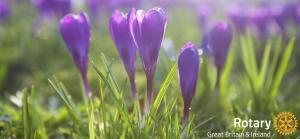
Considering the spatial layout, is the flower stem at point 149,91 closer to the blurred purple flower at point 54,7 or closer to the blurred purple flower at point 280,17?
the blurred purple flower at point 54,7

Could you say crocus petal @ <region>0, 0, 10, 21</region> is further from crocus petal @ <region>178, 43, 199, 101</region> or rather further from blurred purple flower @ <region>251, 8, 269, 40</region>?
crocus petal @ <region>178, 43, 199, 101</region>

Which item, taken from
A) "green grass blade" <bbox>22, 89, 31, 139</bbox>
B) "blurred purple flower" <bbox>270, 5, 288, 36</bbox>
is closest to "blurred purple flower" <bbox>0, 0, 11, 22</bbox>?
"blurred purple flower" <bbox>270, 5, 288, 36</bbox>

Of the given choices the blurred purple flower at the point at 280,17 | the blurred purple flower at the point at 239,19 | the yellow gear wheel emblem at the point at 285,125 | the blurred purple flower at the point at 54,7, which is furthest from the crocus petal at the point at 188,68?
the blurred purple flower at the point at 239,19

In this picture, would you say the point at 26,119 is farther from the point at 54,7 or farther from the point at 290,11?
the point at 290,11

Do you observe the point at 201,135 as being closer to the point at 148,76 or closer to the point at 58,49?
the point at 148,76

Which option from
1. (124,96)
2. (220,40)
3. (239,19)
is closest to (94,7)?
(239,19)

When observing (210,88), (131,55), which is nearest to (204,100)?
(210,88)
